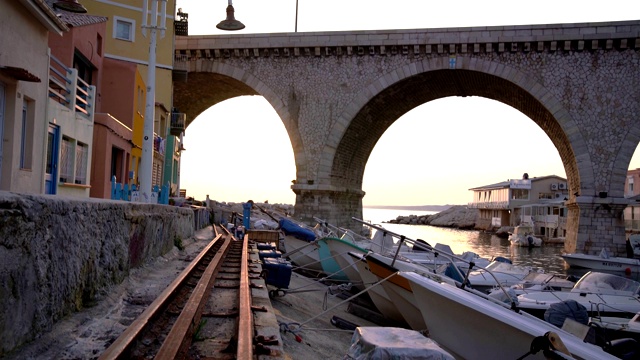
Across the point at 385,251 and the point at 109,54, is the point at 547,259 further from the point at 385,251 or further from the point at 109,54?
the point at 109,54

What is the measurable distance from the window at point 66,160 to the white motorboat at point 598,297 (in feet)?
30.4

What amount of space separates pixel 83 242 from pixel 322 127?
21839 millimetres

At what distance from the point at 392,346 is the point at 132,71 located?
645 inches

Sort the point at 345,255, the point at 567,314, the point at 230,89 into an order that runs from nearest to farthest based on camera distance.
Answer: the point at 567,314, the point at 345,255, the point at 230,89

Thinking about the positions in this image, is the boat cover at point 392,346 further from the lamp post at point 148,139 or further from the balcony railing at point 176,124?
the balcony railing at point 176,124

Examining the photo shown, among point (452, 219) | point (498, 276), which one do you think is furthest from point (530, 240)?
point (452, 219)

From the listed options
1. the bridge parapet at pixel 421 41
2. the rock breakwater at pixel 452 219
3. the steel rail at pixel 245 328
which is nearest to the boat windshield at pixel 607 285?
the steel rail at pixel 245 328

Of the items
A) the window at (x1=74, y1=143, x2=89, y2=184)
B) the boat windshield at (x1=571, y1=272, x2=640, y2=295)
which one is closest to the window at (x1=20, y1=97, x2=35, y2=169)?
the window at (x1=74, y1=143, x2=89, y2=184)

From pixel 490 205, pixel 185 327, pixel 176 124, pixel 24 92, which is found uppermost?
pixel 176 124

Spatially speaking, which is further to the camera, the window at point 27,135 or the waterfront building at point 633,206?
the waterfront building at point 633,206

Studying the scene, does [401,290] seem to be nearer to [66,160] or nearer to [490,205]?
[66,160]

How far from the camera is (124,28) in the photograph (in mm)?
23594

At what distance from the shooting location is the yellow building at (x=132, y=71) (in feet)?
59.7

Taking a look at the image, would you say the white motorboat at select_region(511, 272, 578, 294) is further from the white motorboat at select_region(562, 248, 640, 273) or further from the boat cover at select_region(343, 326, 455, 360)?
the white motorboat at select_region(562, 248, 640, 273)
